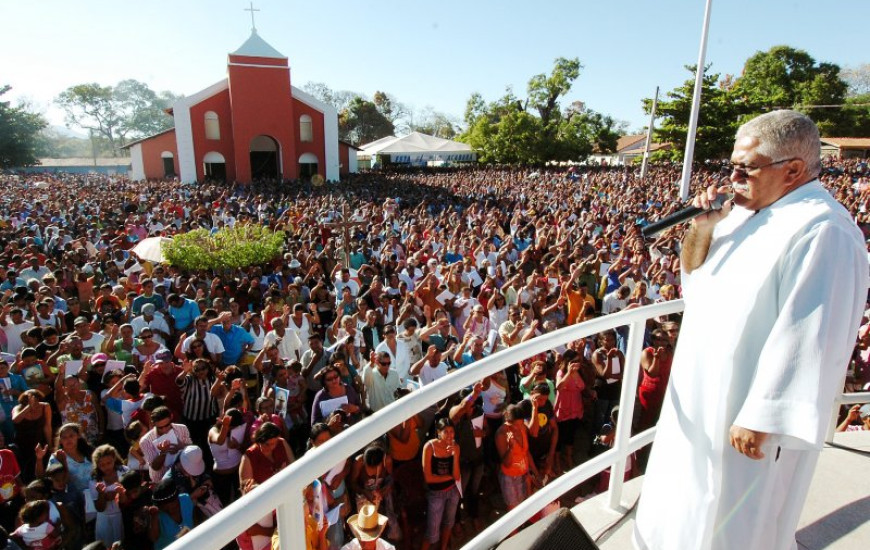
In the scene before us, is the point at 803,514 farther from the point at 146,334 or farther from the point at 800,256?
the point at 146,334

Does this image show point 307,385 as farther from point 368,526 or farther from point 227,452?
point 368,526

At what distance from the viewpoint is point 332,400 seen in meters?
4.51

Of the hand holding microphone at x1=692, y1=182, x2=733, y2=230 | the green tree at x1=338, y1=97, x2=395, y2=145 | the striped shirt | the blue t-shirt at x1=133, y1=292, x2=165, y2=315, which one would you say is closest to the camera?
the hand holding microphone at x1=692, y1=182, x2=733, y2=230

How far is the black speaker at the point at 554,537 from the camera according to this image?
1.42 metres

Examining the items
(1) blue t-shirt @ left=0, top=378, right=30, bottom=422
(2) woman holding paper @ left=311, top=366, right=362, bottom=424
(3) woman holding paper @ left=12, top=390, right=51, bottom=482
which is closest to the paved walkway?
(2) woman holding paper @ left=311, top=366, right=362, bottom=424

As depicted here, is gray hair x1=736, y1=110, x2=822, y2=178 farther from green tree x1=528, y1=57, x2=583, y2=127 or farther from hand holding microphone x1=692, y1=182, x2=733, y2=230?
green tree x1=528, y1=57, x2=583, y2=127

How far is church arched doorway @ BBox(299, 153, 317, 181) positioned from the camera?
102 ft

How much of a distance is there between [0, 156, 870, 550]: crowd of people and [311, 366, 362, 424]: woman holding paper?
17 mm

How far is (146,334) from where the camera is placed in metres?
5.32

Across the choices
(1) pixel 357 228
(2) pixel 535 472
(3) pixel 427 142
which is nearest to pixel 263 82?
(3) pixel 427 142

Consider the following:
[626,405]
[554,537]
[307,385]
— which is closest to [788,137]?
[626,405]

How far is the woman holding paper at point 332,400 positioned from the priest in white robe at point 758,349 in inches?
125

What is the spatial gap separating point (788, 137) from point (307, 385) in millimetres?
4465

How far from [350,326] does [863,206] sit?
1469 cm
